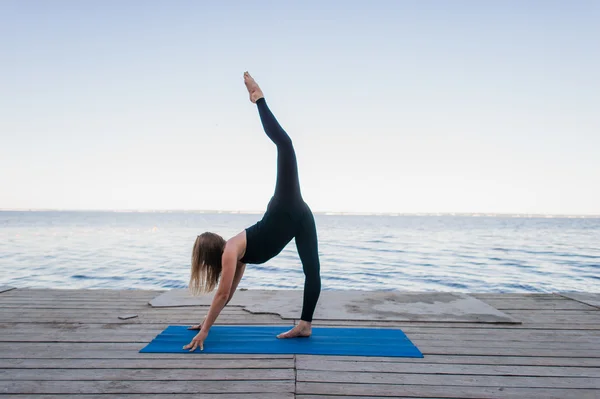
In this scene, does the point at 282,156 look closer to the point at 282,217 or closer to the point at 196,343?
the point at 282,217

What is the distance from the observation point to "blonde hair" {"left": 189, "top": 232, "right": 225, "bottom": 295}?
2.80 metres

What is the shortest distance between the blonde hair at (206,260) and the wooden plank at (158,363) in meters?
0.48

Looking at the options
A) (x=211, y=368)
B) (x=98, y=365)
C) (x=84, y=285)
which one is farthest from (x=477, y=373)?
(x=84, y=285)

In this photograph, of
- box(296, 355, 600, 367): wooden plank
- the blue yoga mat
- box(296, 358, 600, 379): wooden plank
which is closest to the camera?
box(296, 358, 600, 379): wooden plank

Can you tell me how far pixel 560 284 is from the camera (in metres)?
11.1

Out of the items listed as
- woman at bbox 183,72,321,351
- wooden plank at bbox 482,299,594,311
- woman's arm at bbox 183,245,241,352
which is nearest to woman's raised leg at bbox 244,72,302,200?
woman at bbox 183,72,321,351

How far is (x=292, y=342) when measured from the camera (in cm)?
284

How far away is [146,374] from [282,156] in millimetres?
1545

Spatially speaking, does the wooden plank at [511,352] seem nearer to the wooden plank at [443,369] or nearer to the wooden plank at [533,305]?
the wooden plank at [443,369]

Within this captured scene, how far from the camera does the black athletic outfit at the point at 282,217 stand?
2.79 meters

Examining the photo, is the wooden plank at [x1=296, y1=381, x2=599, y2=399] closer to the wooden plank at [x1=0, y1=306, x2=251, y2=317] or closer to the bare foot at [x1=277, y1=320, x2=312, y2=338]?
the bare foot at [x1=277, y1=320, x2=312, y2=338]

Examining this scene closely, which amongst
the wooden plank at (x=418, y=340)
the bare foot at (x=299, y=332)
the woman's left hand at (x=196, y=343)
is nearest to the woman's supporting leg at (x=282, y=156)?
the bare foot at (x=299, y=332)

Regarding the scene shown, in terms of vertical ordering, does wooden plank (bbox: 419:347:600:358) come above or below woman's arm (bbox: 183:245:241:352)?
below

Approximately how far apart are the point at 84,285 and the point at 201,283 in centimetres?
884
